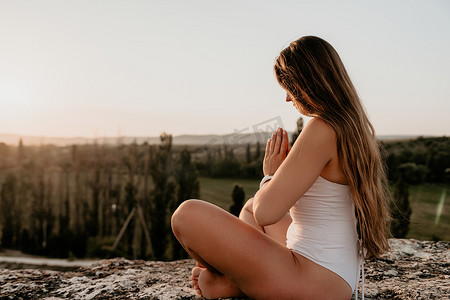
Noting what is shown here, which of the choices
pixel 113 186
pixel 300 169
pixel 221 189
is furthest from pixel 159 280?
pixel 113 186

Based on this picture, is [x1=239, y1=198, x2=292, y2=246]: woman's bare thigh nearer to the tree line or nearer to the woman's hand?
the woman's hand

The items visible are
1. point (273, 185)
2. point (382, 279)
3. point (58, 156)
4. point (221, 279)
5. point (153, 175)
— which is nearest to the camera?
point (273, 185)

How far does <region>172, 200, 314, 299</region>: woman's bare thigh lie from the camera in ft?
5.67

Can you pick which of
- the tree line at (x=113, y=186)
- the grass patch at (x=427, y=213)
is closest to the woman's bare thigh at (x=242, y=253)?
the grass patch at (x=427, y=213)

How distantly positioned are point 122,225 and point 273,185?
1135 cm

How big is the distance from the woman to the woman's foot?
0.54 ft

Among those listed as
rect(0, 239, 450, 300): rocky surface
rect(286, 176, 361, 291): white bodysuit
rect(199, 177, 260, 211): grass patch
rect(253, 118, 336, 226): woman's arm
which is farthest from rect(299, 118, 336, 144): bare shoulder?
rect(199, 177, 260, 211): grass patch

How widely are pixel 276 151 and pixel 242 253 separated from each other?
0.56 meters

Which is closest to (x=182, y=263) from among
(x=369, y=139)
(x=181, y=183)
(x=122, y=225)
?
(x=369, y=139)

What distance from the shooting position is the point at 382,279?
2545 mm

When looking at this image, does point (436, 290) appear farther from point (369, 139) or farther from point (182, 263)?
point (182, 263)

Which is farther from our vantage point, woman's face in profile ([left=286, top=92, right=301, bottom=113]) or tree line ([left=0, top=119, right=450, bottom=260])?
tree line ([left=0, top=119, right=450, bottom=260])

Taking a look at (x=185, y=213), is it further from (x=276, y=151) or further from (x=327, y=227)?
(x=327, y=227)

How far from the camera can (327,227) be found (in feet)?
5.87
